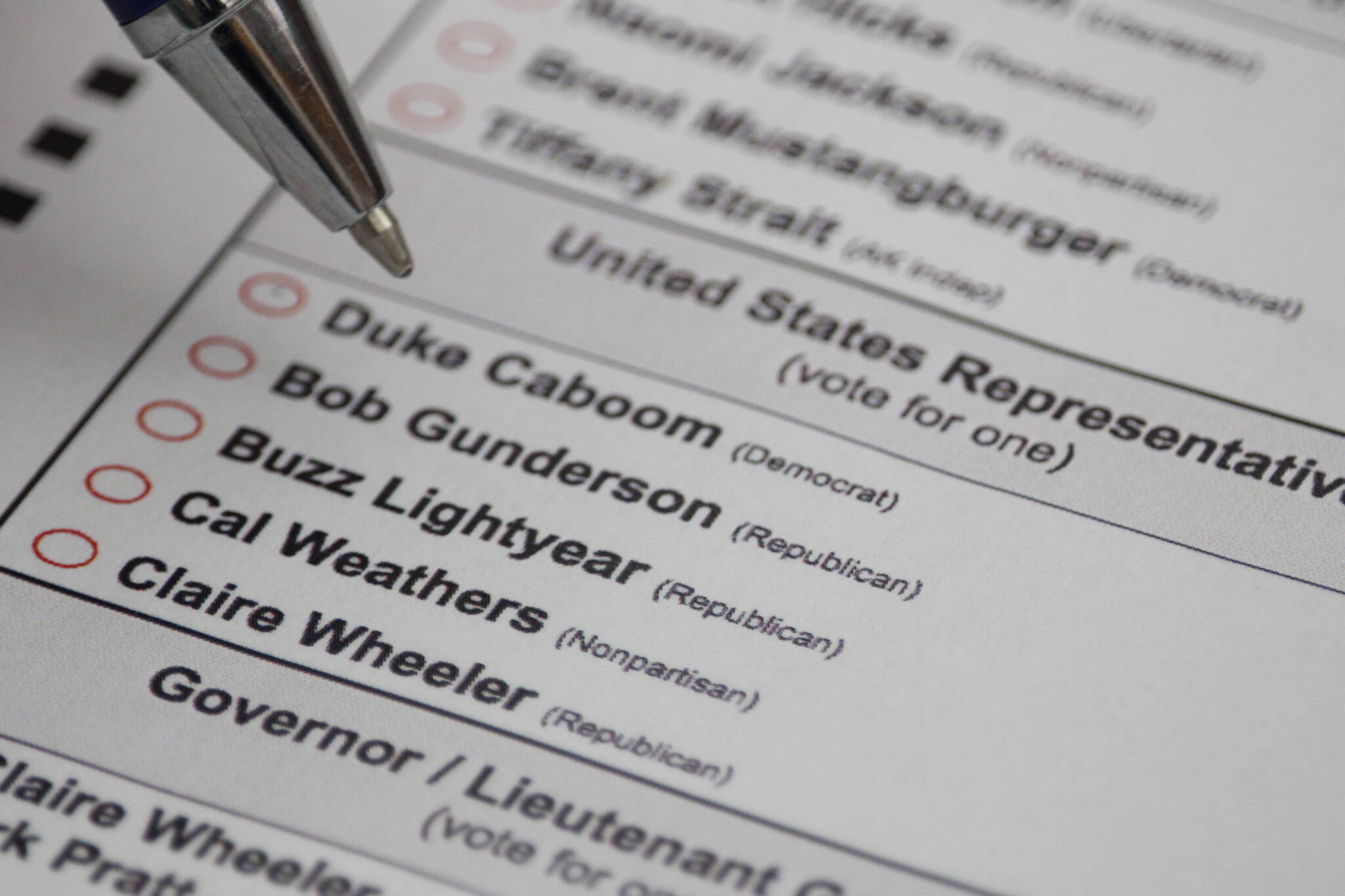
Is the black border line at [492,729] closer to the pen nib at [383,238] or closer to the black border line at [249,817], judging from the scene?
the black border line at [249,817]

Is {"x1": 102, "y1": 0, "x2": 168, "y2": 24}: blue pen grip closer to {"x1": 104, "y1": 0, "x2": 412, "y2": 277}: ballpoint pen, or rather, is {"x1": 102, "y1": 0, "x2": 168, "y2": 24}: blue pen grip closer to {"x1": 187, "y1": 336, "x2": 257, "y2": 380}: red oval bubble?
{"x1": 104, "y1": 0, "x2": 412, "y2": 277}: ballpoint pen

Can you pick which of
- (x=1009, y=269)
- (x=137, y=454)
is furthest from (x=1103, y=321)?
(x=137, y=454)

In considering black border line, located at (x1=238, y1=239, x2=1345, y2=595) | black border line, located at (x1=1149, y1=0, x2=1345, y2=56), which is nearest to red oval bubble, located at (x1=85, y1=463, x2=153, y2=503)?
black border line, located at (x1=238, y1=239, x2=1345, y2=595)

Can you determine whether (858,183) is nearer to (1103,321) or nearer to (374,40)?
(1103,321)

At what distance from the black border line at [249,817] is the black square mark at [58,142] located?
0.28m

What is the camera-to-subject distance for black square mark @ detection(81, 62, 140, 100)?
0.62 meters

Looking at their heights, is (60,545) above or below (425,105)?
below

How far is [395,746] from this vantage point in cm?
44

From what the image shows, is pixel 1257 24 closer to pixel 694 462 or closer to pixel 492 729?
pixel 694 462

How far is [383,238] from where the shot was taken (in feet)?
1.60

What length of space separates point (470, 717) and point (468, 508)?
0.27 ft

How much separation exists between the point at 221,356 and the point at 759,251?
23 centimetres

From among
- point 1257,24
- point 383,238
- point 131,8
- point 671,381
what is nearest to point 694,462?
point 671,381

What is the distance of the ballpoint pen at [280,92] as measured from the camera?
0.43 m
